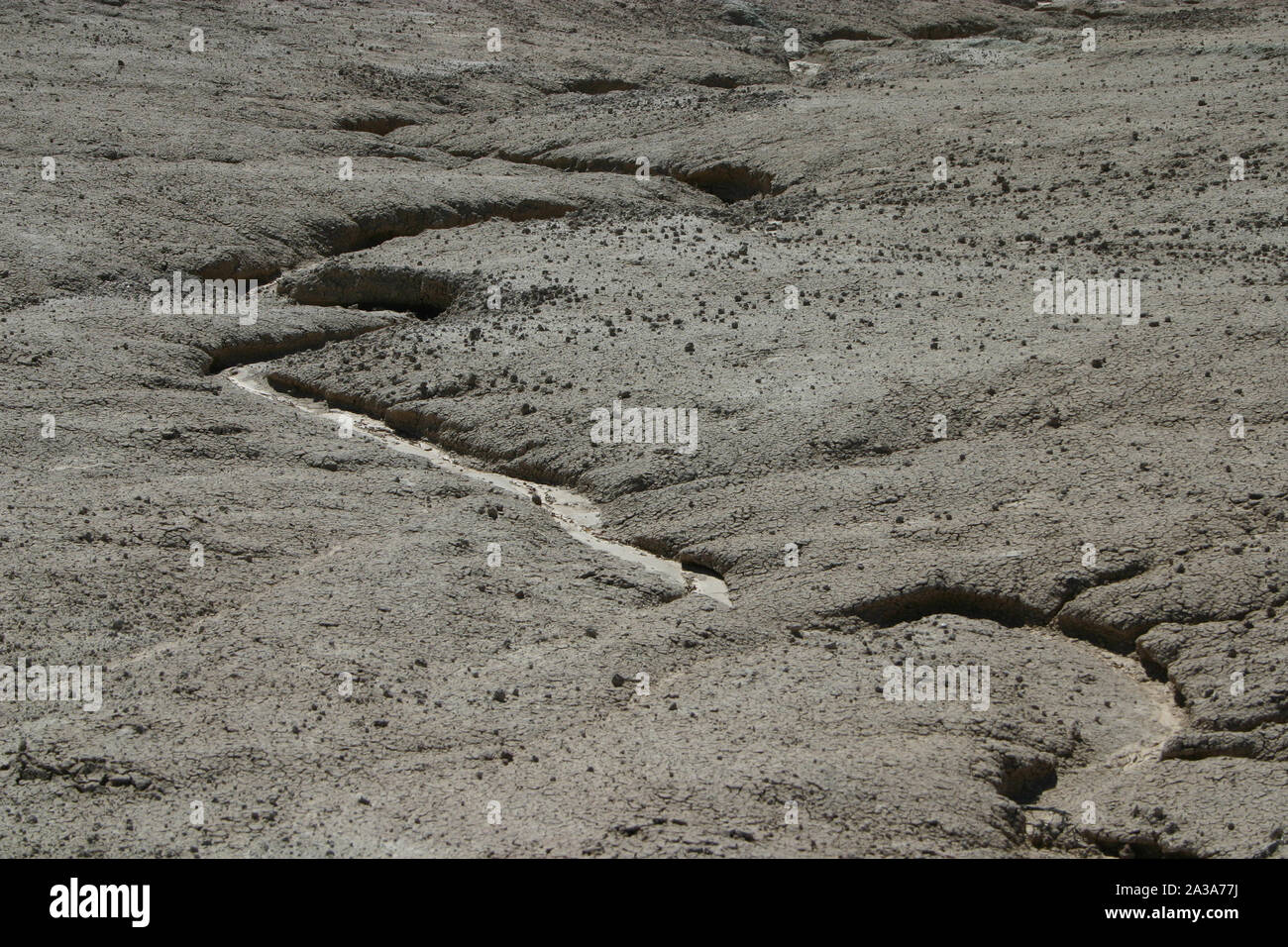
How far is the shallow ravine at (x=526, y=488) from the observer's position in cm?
1052

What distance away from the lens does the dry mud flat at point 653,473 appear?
309 inches

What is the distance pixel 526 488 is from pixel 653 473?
3.37 feet

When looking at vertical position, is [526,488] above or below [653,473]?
below

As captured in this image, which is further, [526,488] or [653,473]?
[526,488]

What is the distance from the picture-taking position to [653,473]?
38.2ft

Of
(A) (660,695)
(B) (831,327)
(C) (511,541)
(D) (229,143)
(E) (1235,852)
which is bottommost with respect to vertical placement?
(E) (1235,852)

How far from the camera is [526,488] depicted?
11945 mm

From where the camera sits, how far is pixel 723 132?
20.5 metres

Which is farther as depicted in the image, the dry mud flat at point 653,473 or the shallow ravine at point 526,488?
the shallow ravine at point 526,488

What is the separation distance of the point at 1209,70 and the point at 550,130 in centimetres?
890

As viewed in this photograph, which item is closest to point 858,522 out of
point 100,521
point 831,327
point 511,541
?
point 511,541

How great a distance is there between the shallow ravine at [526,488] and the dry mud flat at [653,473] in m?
0.08

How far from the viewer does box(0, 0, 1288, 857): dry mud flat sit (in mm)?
7840

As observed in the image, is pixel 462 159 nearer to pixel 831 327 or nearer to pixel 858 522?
pixel 831 327
